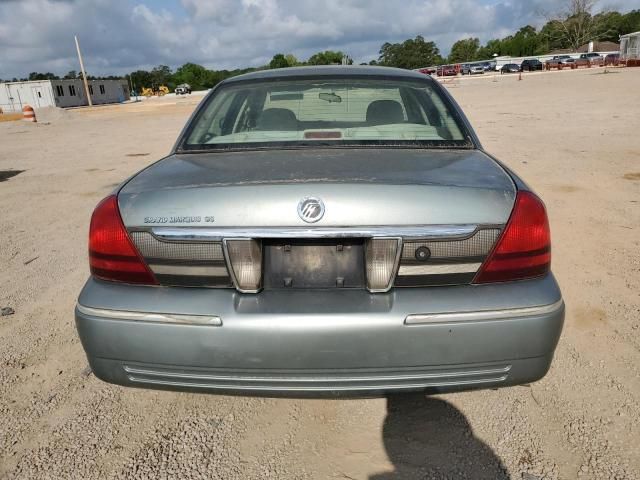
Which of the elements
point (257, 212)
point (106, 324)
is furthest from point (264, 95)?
point (106, 324)

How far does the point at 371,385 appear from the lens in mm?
1858

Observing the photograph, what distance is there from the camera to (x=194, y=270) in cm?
188

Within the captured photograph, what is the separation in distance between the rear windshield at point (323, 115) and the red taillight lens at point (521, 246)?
0.72 meters

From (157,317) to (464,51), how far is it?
420ft

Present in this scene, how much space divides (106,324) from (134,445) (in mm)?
726

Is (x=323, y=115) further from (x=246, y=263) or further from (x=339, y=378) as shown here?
(x=339, y=378)

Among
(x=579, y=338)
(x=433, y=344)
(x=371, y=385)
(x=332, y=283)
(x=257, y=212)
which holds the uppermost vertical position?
(x=257, y=212)

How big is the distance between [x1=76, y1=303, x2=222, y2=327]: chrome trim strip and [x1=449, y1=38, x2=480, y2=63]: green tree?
12481cm

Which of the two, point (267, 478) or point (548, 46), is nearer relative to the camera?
point (267, 478)

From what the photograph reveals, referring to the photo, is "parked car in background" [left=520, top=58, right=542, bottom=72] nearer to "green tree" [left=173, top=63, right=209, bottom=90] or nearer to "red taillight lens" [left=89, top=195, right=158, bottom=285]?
"green tree" [left=173, top=63, right=209, bottom=90]

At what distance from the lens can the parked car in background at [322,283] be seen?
1775 mm

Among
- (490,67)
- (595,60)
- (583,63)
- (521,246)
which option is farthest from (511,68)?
(521,246)

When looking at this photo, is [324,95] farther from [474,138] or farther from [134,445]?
[134,445]

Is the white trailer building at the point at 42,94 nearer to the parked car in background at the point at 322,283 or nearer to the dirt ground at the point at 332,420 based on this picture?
the dirt ground at the point at 332,420
